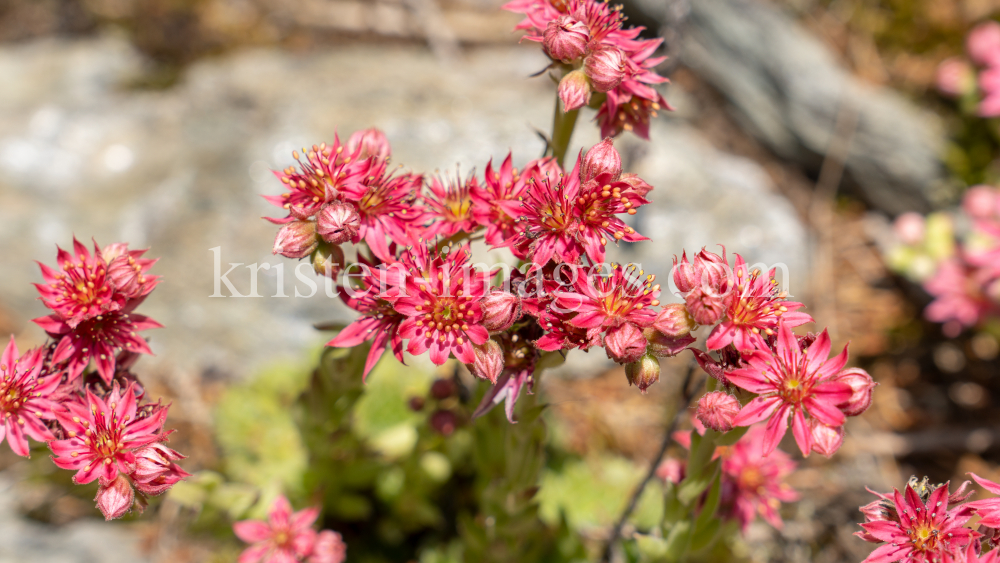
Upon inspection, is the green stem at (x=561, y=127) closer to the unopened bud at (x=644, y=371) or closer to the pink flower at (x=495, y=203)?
the pink flower at (x=495, y=203)

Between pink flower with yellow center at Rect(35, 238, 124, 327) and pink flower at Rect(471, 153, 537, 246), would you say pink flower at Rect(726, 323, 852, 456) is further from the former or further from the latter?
pink flower with yellow center at Rect(35, 238, 124, 327)

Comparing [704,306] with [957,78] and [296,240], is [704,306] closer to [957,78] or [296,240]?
[296,240]

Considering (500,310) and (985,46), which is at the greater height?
(985,46)

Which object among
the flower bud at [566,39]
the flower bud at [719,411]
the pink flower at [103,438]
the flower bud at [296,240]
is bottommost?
the pink flower at [103,438]

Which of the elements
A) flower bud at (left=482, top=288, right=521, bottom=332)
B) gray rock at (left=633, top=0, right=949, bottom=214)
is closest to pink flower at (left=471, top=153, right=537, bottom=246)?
flower bud at (left=482, top=288, right=521, bottom=332)

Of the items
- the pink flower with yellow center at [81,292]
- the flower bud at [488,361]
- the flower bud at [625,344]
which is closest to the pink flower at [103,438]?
the pink flower with yellow center at [81,292]

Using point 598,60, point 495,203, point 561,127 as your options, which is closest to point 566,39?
point 598,60

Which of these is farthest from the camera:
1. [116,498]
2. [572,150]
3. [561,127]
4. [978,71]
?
[978,71]
